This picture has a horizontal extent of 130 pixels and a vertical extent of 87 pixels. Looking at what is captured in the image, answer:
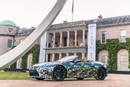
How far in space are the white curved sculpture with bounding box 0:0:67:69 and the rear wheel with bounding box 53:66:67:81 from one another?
3652 millimetres

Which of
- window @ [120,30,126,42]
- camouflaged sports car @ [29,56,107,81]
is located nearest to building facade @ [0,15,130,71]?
window @ [120,30,126,42]

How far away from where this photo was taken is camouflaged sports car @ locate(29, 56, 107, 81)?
975 centimetres

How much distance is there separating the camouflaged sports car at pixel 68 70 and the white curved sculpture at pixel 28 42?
3.58 m

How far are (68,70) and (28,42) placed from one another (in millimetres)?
4476

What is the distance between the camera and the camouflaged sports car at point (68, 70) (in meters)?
9.75

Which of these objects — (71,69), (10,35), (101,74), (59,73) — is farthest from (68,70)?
(10,35)

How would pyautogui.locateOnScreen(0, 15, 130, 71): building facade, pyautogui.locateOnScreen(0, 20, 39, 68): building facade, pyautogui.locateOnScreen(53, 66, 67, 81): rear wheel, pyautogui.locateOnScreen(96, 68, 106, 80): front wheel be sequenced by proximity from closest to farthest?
pyautogui.locateOnScreen(53, 66, 67, 81): rear wheel, pyautogui.locateOnScreen(96, 68, 106, 80): front wheel, pyautogui.locateOnScreen(0, 15, 130, 71): building facade, pyautogui.locateOnScreen(0, 20, 39, 68): building facade

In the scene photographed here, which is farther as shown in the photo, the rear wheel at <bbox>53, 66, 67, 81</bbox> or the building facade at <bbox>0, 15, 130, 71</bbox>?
the building facade at <bbox>0, 15, 130, 71</bbox>

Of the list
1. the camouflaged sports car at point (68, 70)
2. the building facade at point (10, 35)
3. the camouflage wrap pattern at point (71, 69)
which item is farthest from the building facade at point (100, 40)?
the camouflage wrap pattern at point (71, 69)

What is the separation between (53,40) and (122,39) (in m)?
12.0

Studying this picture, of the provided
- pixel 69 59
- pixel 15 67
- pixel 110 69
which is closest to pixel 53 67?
pixel 69 59

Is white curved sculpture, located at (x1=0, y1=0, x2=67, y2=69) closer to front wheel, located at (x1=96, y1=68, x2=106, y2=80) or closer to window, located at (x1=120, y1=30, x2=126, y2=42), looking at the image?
front wheel, located at (x1=96, y1=68, x2=106, y2=80)

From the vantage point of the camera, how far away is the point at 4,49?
145 ft

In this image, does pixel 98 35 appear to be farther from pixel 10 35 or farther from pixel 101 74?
pixel 101 74
